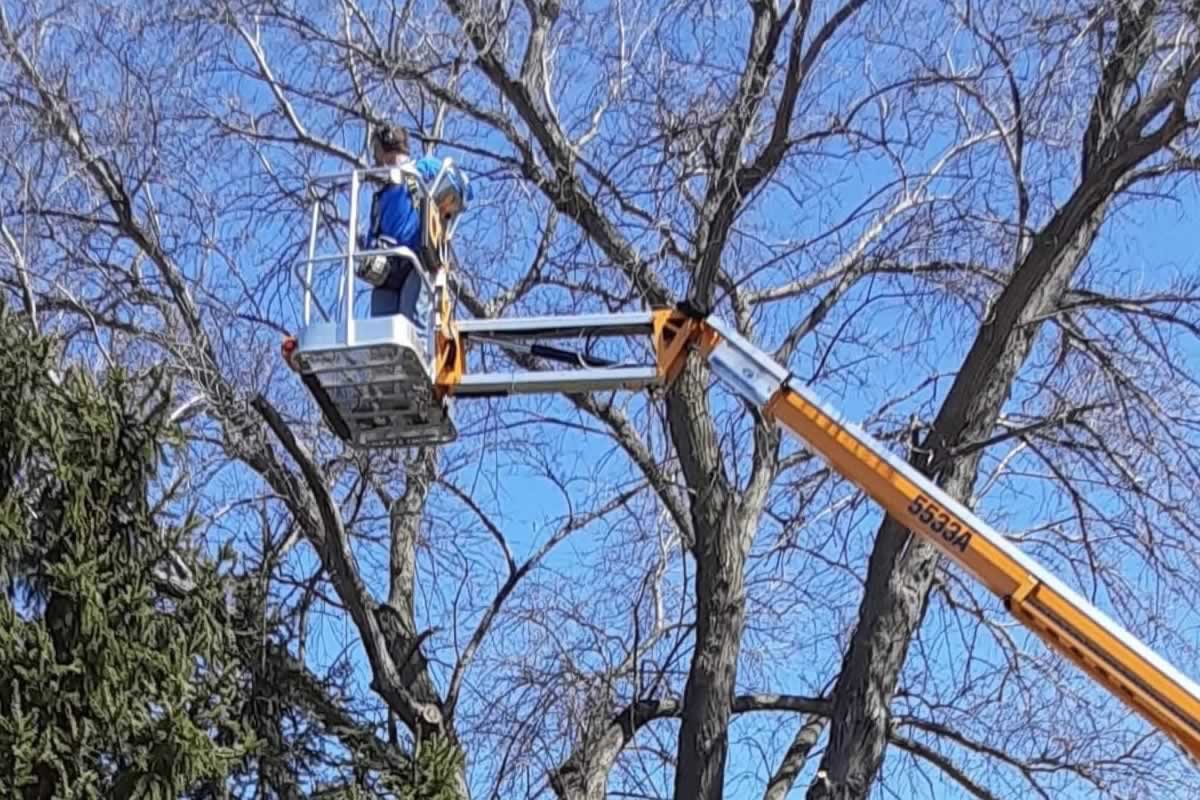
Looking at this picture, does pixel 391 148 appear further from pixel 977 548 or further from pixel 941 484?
pixel 941 484

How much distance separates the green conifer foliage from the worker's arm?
3.41 meters

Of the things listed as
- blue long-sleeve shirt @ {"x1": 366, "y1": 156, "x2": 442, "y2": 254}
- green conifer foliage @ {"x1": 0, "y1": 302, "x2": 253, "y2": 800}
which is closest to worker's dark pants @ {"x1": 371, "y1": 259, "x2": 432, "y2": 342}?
blue long-sleeve shirt @ {"x1": 366, "y1": 156, "x2": 442, "y2": 254}

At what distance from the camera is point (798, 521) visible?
1074cm

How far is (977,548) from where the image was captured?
7.05 m

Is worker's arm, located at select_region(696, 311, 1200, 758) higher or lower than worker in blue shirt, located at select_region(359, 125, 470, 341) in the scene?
lower

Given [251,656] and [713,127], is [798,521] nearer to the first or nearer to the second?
[713,127]

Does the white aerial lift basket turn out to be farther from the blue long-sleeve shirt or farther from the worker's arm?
the worker's arm

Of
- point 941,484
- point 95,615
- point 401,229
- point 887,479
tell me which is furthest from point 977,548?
point 95,615

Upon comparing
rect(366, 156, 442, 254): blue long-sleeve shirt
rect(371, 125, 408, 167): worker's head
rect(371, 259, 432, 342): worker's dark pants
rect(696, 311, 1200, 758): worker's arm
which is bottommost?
rect(696, 311, 1200, 758): worker's arm

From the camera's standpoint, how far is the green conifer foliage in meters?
8.60

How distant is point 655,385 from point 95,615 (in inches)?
131

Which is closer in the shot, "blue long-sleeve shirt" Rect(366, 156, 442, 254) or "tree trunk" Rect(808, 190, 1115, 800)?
"blue long-sleeve shirt" Rect(366, 156, 442, 254)

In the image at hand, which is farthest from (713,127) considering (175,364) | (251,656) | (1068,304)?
(251,656)

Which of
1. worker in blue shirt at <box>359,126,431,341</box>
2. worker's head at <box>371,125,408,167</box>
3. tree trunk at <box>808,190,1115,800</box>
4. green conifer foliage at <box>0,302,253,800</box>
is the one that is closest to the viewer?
worker in blue shirt at <box>359,126,431,341</box>
